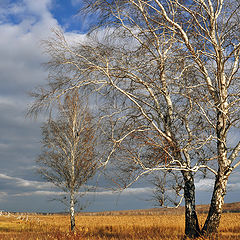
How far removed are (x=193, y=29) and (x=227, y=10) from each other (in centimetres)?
142

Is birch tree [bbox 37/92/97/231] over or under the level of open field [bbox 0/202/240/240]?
over

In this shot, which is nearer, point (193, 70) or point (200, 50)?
point (200, 50)

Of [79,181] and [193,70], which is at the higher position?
[193,70]

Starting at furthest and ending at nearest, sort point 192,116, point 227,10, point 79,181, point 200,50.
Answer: point 79,181 → point 192,116 → point 227,10 → point 200,50

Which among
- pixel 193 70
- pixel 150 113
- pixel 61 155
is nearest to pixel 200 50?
pixel 193 70

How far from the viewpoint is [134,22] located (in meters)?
7.64

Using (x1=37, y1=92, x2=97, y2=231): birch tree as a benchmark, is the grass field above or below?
below

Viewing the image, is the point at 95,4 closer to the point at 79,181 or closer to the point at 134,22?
the point at 134,22

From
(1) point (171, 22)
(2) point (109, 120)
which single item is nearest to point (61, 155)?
(2) point (109, 120)

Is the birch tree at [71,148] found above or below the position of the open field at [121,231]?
above

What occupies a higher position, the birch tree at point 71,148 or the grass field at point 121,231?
the birch tree at point 71,148

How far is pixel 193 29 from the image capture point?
295 inches

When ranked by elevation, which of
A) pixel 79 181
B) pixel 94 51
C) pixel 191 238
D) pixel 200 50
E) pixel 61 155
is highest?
pixel 94 51

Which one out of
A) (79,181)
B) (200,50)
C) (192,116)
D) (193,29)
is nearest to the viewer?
(200,50)
